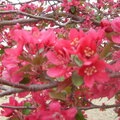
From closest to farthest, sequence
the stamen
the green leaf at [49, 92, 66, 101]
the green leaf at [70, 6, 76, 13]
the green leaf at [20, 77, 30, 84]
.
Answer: the stamen < the green leaf at [20, 77, 30, 84] < the green leaf at [49, 92, 66, 101] < the green leaf at [70, 6, 76, 13]

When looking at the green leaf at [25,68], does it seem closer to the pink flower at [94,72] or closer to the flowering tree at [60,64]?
the flowering tree at [60,64]

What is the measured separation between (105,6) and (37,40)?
3671 millimetres

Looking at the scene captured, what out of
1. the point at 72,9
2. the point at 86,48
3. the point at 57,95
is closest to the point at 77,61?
the point at 86,48

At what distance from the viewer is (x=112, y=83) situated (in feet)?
3.33

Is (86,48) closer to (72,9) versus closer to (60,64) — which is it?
(60,64)

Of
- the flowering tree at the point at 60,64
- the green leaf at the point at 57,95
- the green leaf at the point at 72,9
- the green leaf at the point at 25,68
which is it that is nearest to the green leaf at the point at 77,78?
the flowering tree at the point at 60,64

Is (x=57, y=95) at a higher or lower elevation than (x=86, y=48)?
lower

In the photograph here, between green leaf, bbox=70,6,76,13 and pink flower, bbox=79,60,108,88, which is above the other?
pink flower, bbox=79,60,108,88

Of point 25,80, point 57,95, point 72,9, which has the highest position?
point 25,80

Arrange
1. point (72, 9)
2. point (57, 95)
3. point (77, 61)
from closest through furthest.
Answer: point (77, 61), point (57, 95), point (72, 9)

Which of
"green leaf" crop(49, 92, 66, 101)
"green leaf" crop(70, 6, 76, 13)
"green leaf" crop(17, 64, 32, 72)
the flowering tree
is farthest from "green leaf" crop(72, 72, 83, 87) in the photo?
"green leaf" crop(70, 6, 76, 13)

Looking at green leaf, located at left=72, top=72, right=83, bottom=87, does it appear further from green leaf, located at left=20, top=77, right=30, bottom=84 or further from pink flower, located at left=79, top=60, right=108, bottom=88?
green leaf, located at left=20, top=77, right=30, bottom=84

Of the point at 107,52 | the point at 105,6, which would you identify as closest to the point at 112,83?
the point at 107,52

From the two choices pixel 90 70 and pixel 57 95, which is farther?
pixel 57 95
